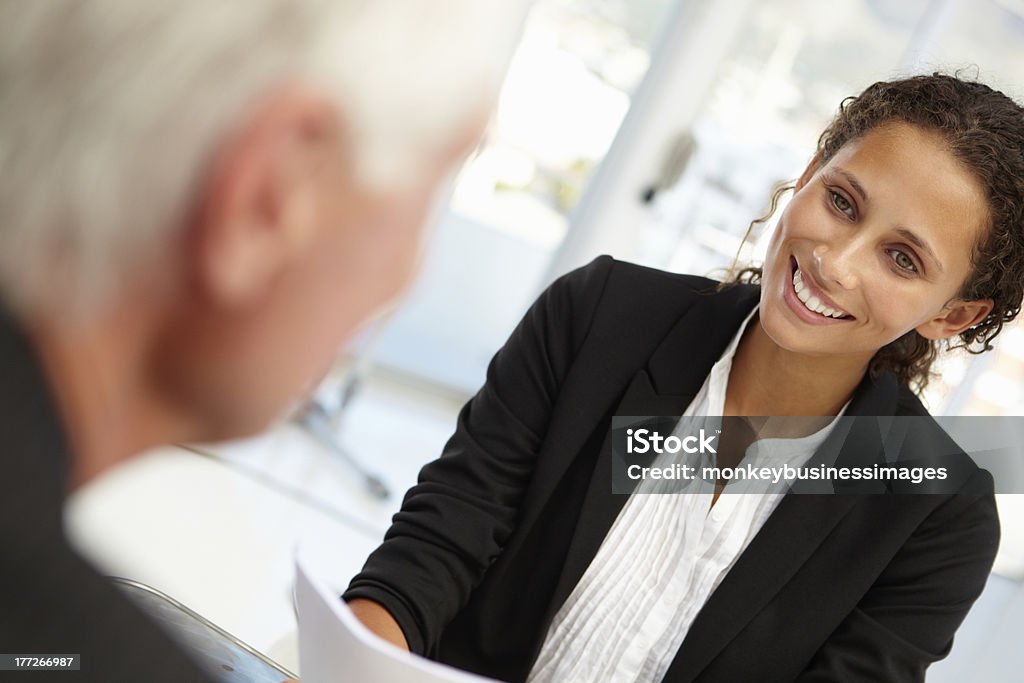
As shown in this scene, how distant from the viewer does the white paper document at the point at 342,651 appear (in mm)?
685

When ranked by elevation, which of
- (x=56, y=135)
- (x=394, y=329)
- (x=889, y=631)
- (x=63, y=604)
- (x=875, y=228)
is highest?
(x=875, y=228)

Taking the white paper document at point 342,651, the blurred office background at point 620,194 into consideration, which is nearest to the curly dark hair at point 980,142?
the white paper document at point 342,651

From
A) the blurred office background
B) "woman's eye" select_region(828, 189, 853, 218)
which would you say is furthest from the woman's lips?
the blurred office background

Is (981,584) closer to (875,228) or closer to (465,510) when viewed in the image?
(875,228)

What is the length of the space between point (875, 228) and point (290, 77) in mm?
1087

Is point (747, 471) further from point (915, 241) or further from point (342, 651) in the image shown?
point (342, 651)

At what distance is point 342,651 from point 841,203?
0.87 m

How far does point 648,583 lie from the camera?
4.30 ft

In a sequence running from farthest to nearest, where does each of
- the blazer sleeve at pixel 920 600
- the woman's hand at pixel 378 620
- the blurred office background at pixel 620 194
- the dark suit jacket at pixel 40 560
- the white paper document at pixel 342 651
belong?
the blurred office background at pixel 620 194, the blazer sleeve at pixel 920 600, the woman's hand at pixel 378 620, the white paper document at pixel 342 651, the dark suit jacket at pixel 40 560

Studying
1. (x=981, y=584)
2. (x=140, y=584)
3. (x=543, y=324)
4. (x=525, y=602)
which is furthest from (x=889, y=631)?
(x=140, y=584)

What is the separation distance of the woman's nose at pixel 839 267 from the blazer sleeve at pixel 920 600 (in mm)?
333

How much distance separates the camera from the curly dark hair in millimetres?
1254

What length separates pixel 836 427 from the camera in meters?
1.42

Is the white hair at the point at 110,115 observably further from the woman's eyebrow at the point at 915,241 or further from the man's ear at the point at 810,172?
the man's ear at the point at 810,172
